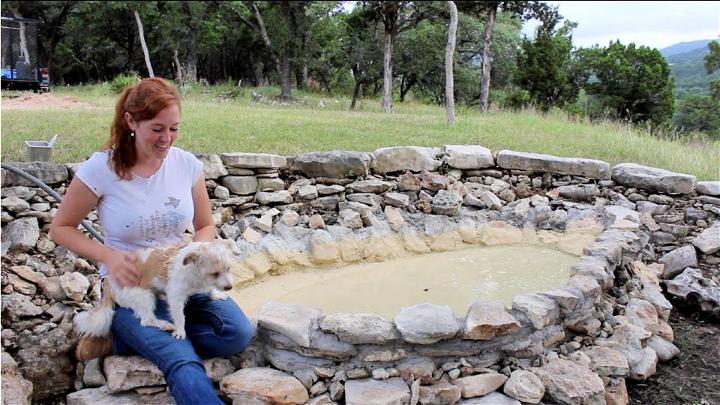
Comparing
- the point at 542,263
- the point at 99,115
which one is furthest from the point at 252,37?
the point at 542,263

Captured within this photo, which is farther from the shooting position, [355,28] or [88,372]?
[355,28]

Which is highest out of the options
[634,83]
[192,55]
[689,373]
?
[192,55]

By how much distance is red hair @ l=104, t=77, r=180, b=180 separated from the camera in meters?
2.28

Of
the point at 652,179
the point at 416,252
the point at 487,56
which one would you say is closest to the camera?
the point at 416,252

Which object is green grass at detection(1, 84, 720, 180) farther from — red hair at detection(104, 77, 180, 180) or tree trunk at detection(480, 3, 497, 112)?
tree trunk at detection(480, 3, 497, 112)

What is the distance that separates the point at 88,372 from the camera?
8.84ft

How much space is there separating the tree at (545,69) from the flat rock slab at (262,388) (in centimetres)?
1844

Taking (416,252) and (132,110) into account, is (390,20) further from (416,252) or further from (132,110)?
(132,110)

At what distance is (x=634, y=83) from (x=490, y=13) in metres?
6.58

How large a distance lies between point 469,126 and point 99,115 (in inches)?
209

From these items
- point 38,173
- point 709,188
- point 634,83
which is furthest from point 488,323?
point 634,83

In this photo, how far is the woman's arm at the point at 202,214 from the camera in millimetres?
2645

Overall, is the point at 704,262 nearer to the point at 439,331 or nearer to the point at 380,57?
the point at 439,331

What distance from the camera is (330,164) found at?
5.36 meters
